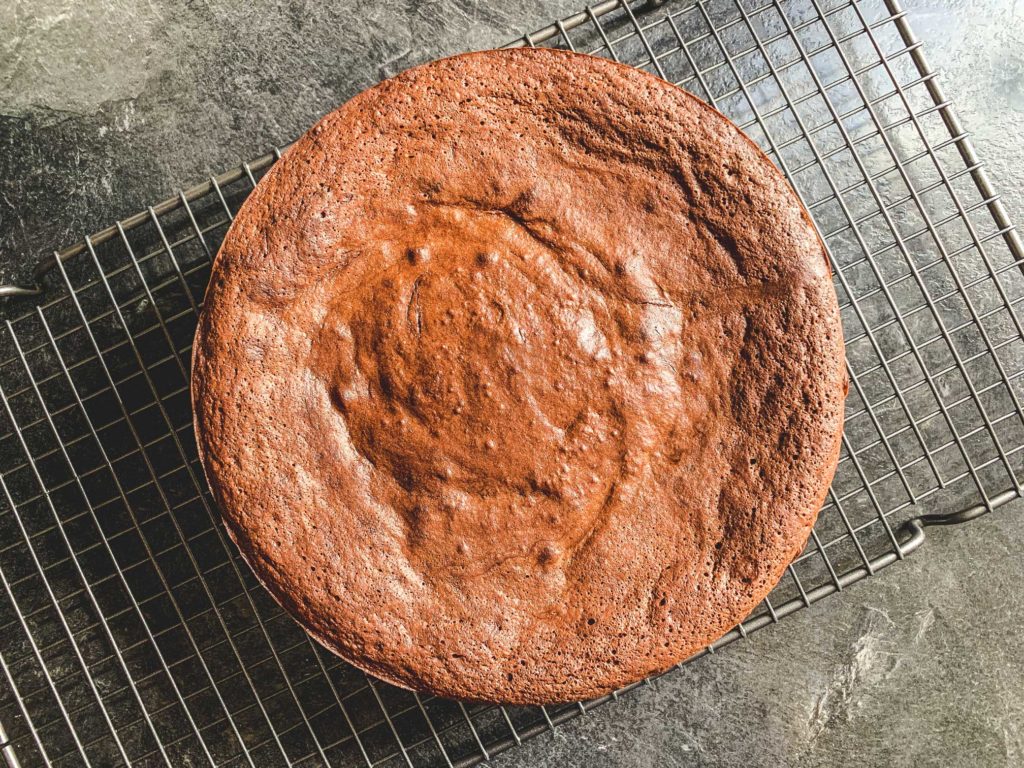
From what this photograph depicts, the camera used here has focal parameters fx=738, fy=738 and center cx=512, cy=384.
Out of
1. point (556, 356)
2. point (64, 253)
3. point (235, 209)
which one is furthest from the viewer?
point (235, 209)

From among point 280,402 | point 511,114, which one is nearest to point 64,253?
point 280,402

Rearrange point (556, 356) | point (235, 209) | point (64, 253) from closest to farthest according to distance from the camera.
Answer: point (556, 356) < point (64, 253) < point (235, 209)

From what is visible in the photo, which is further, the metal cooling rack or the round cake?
the metal cooling rack

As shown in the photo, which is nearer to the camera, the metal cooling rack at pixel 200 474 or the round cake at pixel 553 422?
the round cake at pixel 553 422

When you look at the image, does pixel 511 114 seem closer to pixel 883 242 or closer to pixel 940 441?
pixel 883 242

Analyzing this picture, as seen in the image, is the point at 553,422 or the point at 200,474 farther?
the point at 200,474
